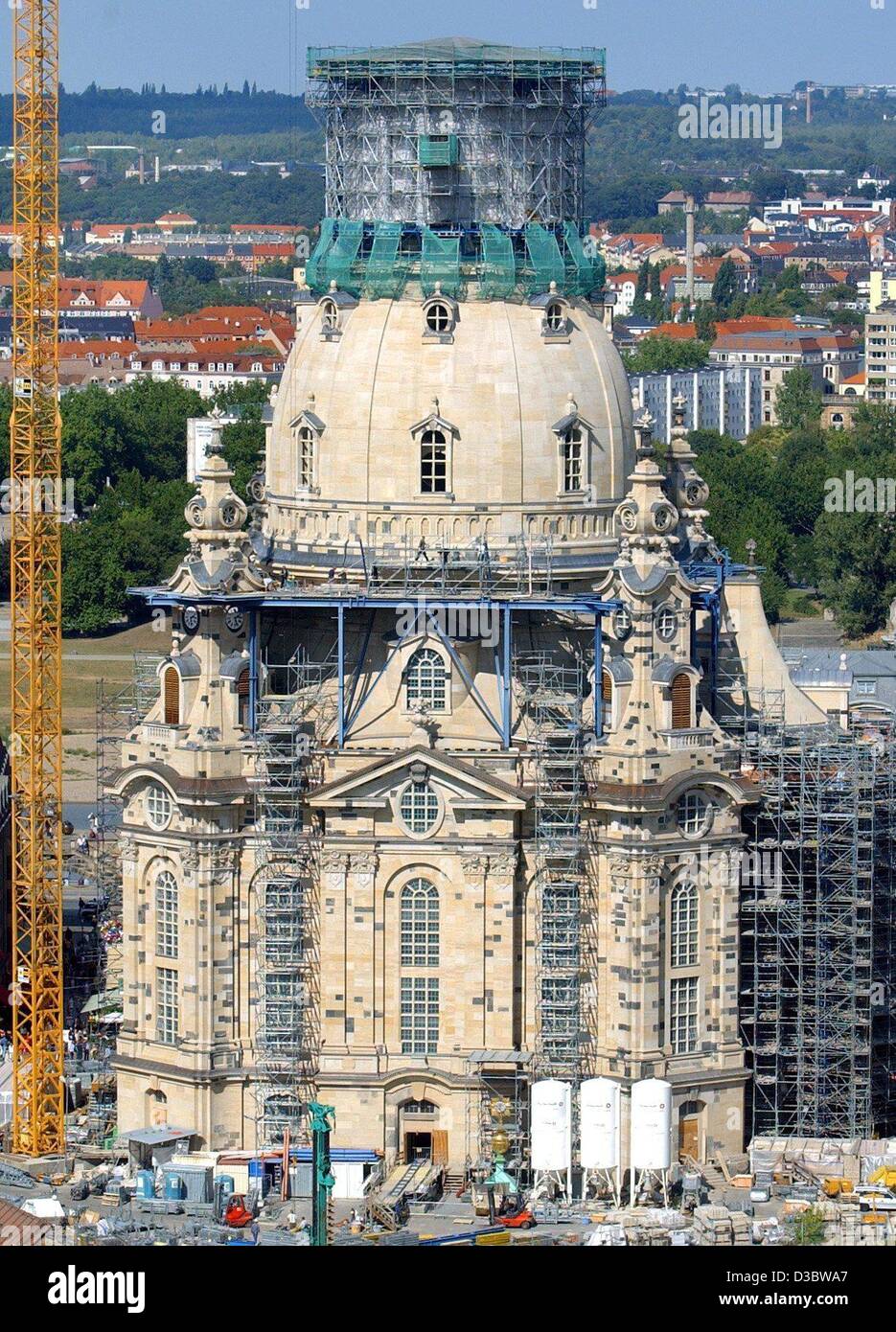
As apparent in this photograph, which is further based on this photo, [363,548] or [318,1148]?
[363,548]

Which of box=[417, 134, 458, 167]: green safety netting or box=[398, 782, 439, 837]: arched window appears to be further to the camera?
box=[417, 134, 458, 167]: green safety netting

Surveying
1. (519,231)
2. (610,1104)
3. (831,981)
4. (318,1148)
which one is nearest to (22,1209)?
(318,1148)

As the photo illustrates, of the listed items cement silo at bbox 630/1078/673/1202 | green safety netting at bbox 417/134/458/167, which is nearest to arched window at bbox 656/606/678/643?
cement silo at bbox 630/1078/673/1202

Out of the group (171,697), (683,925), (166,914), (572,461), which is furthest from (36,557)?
(683,925)

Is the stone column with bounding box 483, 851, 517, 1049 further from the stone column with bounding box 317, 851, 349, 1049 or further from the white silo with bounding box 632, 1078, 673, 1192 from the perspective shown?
the white silo with bounding box 632, 1078, 673, 1192

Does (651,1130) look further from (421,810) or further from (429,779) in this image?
(429,779)
